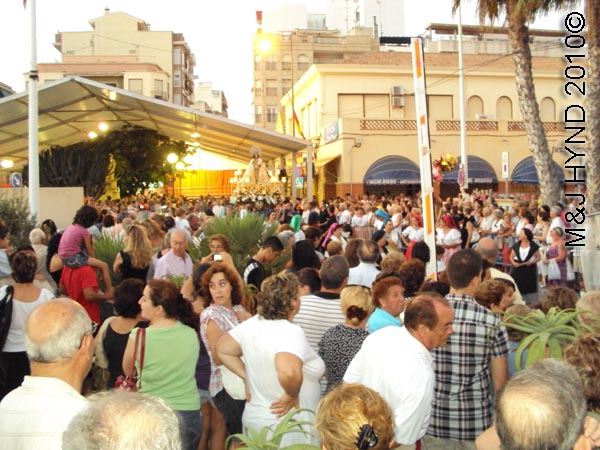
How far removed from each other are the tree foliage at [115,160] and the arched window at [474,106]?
1668 cm

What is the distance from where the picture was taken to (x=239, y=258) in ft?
37.9

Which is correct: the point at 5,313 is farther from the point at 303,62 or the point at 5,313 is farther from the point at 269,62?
the point at 269,62

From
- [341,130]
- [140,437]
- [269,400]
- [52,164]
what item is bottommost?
[269,400]

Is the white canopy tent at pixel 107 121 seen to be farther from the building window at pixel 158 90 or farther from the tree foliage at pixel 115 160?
the building window at pixel 158 90

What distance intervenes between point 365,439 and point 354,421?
0.07 m

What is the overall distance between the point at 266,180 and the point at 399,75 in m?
18.6

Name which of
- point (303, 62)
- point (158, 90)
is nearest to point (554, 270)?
point (158, 90)

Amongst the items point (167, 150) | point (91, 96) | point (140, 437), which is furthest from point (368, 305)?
point (167, 150)

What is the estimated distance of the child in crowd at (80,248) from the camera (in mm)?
7812

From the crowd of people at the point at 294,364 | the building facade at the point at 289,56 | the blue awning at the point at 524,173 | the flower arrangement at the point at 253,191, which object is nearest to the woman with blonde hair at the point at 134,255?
the crowd of people at the point at 294,364

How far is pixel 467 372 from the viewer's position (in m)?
4.36

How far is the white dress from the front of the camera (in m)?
4.35

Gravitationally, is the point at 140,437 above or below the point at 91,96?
below

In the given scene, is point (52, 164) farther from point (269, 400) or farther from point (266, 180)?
point (269, 400)
